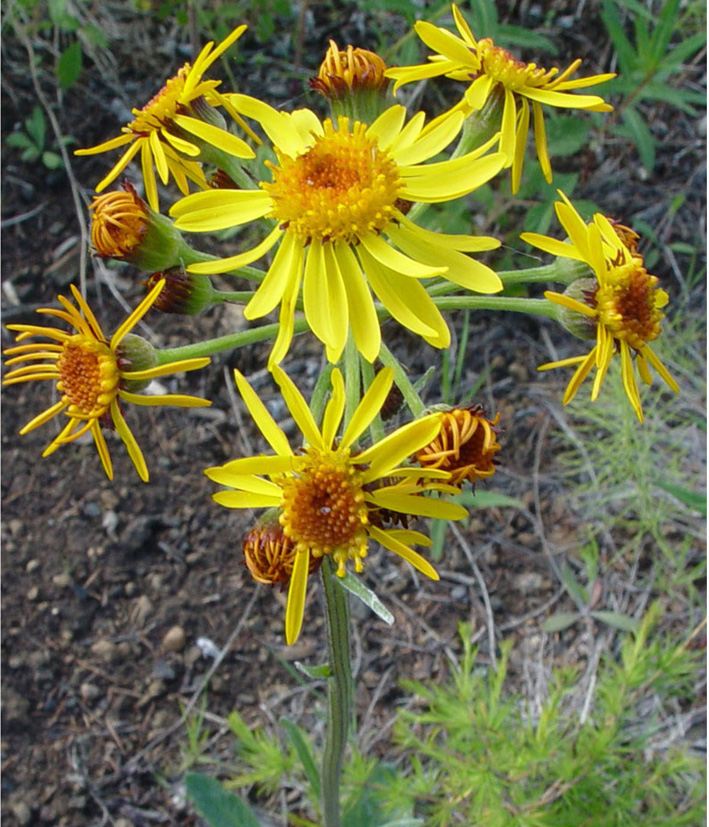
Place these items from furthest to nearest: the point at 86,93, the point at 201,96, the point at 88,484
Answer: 1. the point at 86,93
2. the point at 88,484
3. the point at 201,96

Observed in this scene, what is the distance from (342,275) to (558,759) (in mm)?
1929

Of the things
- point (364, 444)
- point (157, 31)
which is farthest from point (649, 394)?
point (157, 31)

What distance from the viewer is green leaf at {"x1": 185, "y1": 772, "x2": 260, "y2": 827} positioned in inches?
93.7

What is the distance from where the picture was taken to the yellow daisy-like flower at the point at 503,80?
1.77 meters

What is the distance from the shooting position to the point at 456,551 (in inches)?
126

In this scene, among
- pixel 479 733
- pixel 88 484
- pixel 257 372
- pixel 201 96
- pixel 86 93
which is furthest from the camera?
pixel 86 93

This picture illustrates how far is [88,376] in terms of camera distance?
68.2 inches

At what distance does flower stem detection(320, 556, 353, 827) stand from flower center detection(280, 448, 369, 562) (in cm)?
11

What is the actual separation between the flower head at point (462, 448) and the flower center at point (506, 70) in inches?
32.6

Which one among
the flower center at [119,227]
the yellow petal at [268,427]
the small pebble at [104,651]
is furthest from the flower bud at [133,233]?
the small pebble at [104,651]

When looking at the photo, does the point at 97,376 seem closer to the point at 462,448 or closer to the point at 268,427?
the point at 268,427

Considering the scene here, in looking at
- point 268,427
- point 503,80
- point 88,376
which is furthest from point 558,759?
point 503,80

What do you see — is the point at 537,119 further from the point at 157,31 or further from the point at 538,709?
the point at 157,31

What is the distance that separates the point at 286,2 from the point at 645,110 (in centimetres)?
176
